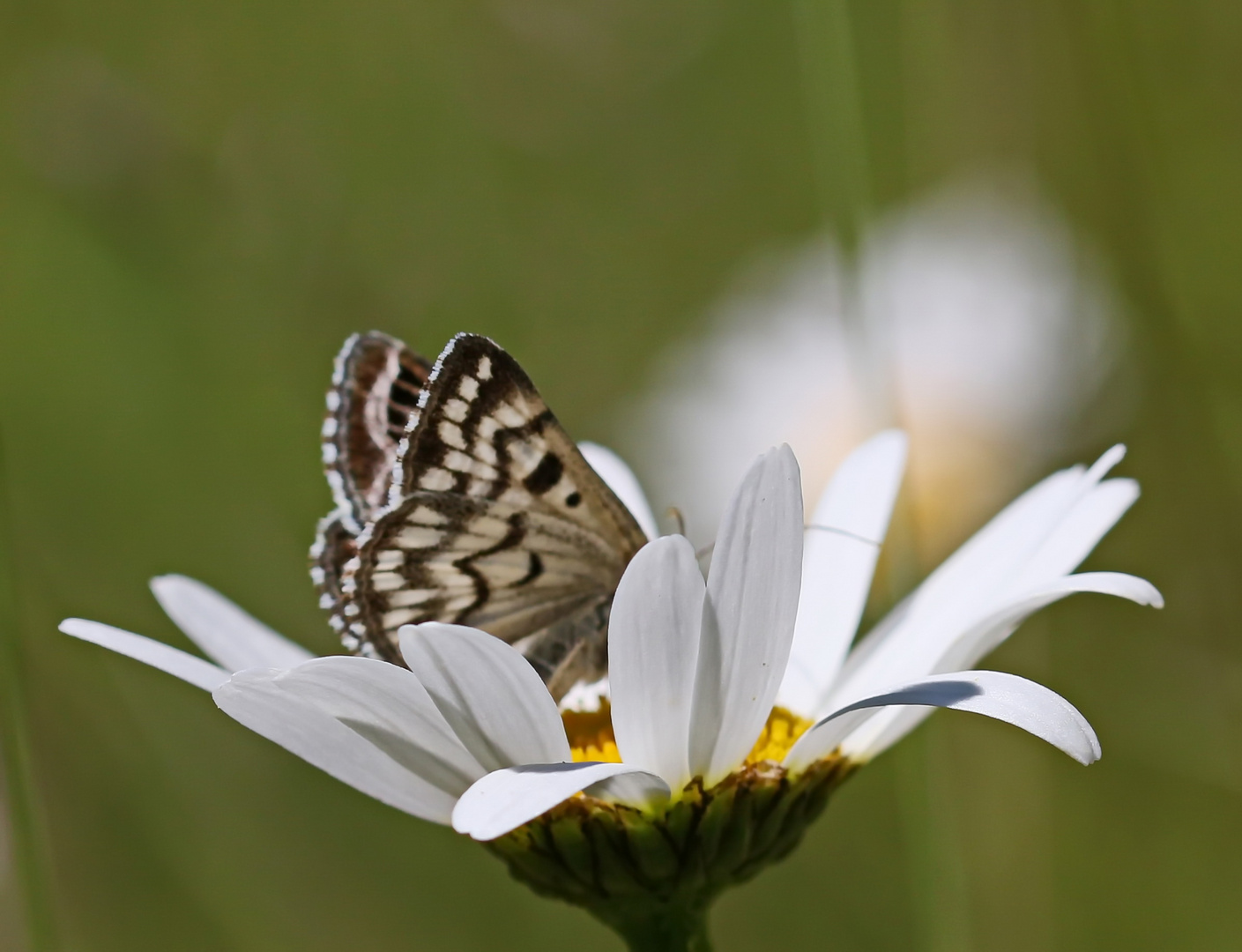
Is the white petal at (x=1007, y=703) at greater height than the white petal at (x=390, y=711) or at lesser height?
lesser

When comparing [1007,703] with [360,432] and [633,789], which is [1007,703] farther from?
[360,432]

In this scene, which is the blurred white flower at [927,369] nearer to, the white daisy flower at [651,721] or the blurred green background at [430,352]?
the blurred green background at [430,352]

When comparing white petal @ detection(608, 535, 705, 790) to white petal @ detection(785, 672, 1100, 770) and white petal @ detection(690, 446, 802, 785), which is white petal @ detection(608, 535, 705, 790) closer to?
white petal @ detection(690, 446, 802, 785)

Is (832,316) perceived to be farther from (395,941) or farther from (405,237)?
(395,941)

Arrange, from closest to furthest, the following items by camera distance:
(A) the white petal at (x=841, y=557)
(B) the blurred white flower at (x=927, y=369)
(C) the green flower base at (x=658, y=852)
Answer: (C) the green flower base at (x=658, y=852) < (A) the white petal at (x=841, y=557) < (B) the blurred white flower at (x=927, y=369)

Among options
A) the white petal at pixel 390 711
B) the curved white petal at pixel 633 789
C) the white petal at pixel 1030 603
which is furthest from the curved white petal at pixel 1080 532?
the white petal at pixel 390 711

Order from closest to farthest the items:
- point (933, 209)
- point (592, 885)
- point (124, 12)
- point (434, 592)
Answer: point (592, 885), point (434, 592), point (124, 12), point (933, 209)

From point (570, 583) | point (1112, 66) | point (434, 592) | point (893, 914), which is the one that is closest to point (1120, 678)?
point (893, 914)
